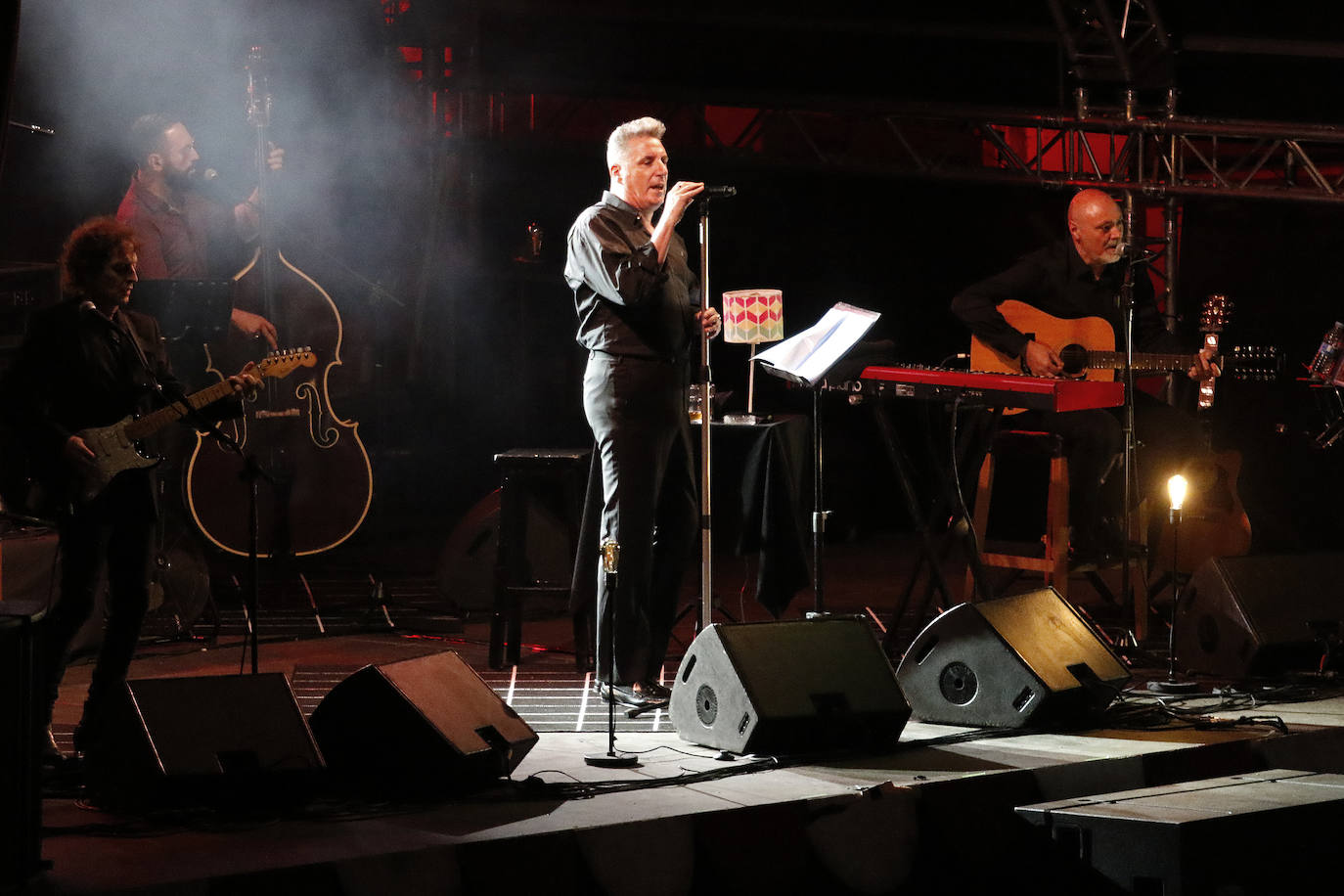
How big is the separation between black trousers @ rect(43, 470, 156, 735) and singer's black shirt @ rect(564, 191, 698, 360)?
58.3 inches

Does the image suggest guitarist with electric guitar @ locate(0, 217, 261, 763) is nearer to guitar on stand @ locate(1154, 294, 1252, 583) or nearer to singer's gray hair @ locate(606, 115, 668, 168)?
singer's gray hair @ locate(606, 115, 668, 168)

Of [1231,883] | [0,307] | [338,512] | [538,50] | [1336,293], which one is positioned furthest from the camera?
[1336,293]

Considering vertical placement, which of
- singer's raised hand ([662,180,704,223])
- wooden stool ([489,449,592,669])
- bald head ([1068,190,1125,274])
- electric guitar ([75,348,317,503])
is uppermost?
bald head ([1068,190,1125,274])

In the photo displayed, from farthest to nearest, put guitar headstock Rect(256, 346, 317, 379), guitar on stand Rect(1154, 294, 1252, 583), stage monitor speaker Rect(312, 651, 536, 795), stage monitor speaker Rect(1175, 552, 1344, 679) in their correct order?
guitar on stand Rect(1154, 294, 1252, 583)
stage monitor speaker Rect(1175, 552, 1344, 679)
guitar headstock Rect(256, 346, 317, 379)
stage monitor speaker Rect(312, 651, 536, 795)

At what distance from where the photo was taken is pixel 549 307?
9.55 meters

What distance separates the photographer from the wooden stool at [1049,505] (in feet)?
20.2

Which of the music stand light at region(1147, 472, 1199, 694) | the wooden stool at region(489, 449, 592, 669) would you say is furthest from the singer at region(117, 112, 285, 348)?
the music stand light at region(1147, 472, 1199, 694)

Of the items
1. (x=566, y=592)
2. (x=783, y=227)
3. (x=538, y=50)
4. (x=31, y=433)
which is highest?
(x=538, y=50)

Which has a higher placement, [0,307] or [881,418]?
[0,307]

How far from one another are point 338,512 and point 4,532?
1.65 m

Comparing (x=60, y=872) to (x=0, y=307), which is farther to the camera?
(x=0, y=307)

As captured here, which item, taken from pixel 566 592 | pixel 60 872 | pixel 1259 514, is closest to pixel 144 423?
pixel 60 872

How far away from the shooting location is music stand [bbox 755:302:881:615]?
485 cm

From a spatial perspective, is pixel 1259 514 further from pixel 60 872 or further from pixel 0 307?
pixel 60 872
